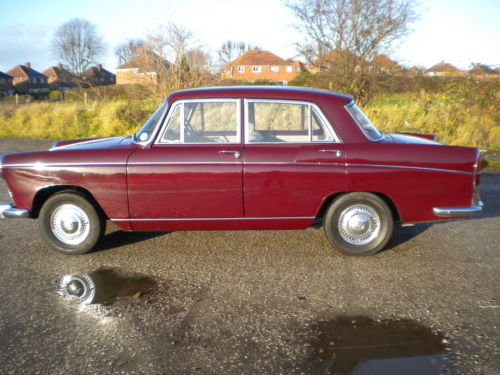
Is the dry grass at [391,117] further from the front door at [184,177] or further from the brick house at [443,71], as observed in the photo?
the front door at [184,177]

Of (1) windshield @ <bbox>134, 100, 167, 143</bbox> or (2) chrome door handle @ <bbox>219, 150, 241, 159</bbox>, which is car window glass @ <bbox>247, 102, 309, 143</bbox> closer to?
(2) chrome door handle @ <bbox>219, 150, 241, 159</bbox>

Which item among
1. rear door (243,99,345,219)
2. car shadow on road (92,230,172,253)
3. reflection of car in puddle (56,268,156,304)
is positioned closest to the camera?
reflection of car in puddle (56,268,156,304)

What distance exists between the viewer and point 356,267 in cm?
381

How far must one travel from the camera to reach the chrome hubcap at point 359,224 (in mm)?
3998

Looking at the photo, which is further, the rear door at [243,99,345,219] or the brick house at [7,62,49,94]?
the brick house at [7,62,49,94]

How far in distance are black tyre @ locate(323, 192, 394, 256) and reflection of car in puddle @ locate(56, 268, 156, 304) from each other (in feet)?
6.12

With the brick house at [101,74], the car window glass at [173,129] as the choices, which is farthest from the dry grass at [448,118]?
the brick house at [101,74]

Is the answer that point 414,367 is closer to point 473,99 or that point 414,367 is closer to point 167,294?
point 167,294

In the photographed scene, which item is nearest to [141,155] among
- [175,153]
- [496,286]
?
[175,153]

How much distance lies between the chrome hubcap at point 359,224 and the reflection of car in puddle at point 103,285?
1.96 m

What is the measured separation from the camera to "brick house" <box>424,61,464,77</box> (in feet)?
38.6

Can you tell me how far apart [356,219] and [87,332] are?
2.64 meters

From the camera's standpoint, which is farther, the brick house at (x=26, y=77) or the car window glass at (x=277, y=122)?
the brick house at (x=26, y=77)

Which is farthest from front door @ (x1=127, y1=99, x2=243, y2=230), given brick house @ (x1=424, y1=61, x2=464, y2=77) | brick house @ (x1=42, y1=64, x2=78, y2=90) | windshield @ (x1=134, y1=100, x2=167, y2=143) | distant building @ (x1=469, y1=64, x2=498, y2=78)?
brick house @ (x1=42, y1=64, x2=78, y2=90)
